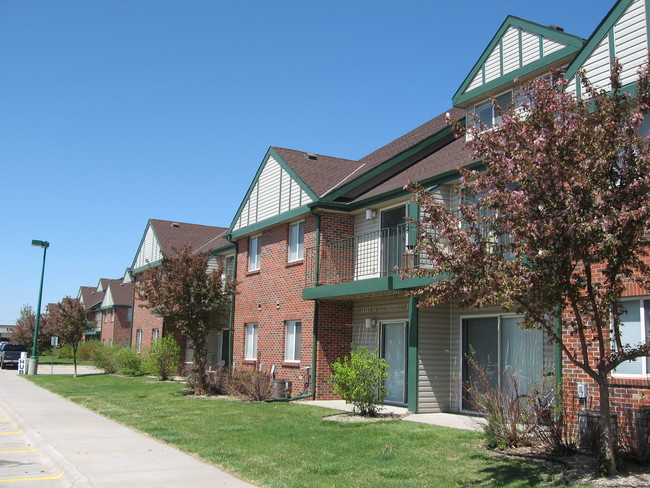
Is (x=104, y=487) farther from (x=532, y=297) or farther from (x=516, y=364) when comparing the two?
(x=516, y=364)

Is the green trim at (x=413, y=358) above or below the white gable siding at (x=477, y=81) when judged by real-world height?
below

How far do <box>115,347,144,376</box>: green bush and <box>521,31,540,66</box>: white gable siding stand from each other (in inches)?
907

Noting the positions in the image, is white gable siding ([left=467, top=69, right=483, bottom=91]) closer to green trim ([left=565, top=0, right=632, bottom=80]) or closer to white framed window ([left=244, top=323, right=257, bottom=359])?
green trim ([left=565, top=0, right=632, bottom=80])

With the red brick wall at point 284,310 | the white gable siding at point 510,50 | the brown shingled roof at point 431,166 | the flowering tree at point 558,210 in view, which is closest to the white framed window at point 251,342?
the red brick wall at point 284,310

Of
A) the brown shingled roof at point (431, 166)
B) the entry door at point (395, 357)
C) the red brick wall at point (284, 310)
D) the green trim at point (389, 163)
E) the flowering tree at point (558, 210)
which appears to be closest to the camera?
the flowering tree at point (558, 210)

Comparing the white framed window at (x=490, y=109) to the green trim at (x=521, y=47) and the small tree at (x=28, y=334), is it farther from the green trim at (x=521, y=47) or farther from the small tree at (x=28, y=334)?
the small tree at (x=28, y=334)

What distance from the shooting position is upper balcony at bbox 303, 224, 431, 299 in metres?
17.2

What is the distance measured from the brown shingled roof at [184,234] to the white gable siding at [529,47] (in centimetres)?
2144

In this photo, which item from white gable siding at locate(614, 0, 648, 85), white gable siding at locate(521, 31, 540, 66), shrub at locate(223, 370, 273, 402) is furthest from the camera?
shrub at locate(223, 370, 273, 402)

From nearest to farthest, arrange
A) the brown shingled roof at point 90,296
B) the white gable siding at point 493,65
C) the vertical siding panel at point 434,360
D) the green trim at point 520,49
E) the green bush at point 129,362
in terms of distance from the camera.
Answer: the green trim at point 520,49
the vertical siding panel at point 434,360
the white gable siding at point 493,65
the green bush at point 129,362
the brown shingled roof at point 90,296


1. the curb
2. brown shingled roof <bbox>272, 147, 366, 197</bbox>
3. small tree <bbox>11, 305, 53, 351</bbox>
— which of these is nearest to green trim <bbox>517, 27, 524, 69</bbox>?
brown shingled roof <bbox>272, 147, 366, 197</bbox>

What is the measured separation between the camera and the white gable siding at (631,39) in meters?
12.0

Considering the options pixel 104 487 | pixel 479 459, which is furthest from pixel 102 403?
pixel 479 459

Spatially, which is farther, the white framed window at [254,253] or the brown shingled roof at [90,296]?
the brown shingled roof at [90,296]
